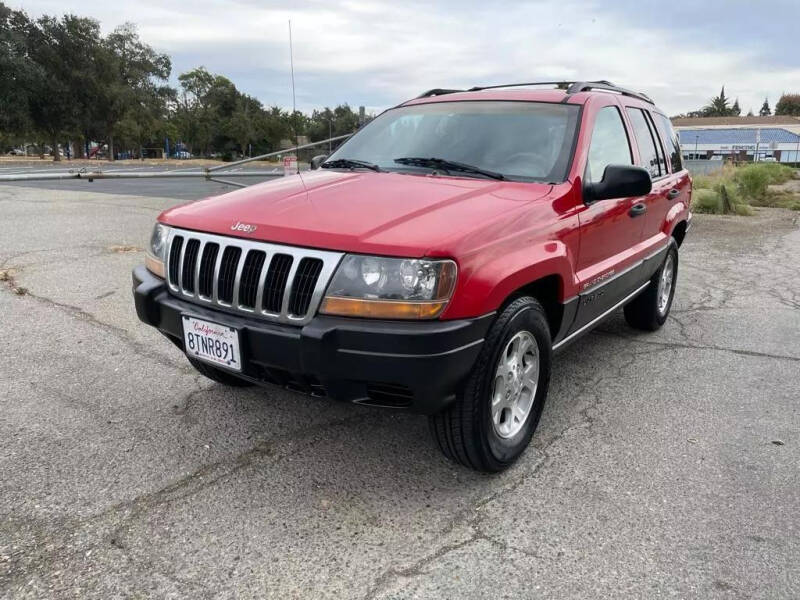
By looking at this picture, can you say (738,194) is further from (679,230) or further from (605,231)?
(605,231)

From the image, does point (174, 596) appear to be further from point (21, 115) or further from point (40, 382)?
point (21, 115)

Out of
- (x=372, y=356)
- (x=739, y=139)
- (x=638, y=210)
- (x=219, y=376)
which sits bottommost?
(x=219, y=376)

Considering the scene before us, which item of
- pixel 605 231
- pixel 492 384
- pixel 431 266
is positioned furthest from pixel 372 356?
pixel 605 231

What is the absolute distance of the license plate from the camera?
8.56ft

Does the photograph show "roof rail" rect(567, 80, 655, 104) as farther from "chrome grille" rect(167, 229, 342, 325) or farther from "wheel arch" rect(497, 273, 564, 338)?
"chrome grille" rect(167, 229, 342, 325)

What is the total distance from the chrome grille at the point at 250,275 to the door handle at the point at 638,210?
7.47 ft

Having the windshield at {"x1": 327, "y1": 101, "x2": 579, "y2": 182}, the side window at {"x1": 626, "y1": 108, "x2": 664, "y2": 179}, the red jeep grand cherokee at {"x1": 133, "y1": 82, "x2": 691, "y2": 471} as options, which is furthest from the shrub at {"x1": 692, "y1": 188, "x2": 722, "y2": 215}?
the windshield at {"x1": 327, "y1": 101, "x2": 579, "y2": 182}

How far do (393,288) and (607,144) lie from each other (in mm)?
2148

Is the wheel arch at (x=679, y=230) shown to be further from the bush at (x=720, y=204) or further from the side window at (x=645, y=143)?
the bush at (x=720, y=204)

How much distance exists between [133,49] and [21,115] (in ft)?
51.8

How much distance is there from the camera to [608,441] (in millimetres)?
3242

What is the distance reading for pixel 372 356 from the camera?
232 centimetres

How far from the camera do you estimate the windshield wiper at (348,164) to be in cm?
363

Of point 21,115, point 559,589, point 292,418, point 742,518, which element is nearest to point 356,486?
point 292,418
